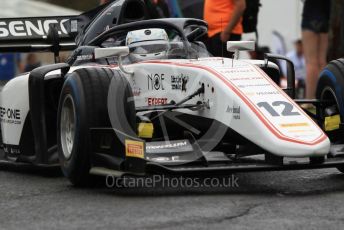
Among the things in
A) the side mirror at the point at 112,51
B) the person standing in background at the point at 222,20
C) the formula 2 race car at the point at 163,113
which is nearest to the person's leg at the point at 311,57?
the person standing in background at the point at 222,20

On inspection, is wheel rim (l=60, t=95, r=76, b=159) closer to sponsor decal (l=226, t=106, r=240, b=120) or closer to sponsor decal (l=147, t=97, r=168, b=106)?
sponsor decal (l=147, t=97, r=168, b=106)

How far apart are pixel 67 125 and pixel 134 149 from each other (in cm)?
87

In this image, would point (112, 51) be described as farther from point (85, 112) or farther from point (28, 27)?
point (28, 27)

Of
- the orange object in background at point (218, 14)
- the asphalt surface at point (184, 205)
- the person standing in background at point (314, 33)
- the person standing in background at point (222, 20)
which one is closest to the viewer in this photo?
the asphalt surface at point (184, 205)

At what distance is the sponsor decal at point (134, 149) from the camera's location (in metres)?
6.03

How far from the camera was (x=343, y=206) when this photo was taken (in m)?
5.69

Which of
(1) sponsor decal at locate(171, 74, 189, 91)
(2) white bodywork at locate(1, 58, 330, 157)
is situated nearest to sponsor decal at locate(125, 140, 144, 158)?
(2) white bodywork at locate(1, 58, 330, 157)

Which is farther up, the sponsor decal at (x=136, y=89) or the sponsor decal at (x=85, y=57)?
the sponsor decal at (x=85, y=57)

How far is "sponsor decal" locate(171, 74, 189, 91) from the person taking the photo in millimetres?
6734

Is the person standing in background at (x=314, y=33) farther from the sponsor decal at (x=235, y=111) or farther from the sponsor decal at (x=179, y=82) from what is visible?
the sponsor decal at (x=235, y=111)

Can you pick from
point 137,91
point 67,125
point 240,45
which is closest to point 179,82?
point 137,91

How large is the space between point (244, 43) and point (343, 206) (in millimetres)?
1925

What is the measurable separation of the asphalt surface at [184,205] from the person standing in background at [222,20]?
2.49 m

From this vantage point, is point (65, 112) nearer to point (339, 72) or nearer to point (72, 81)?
point (72, 81)
